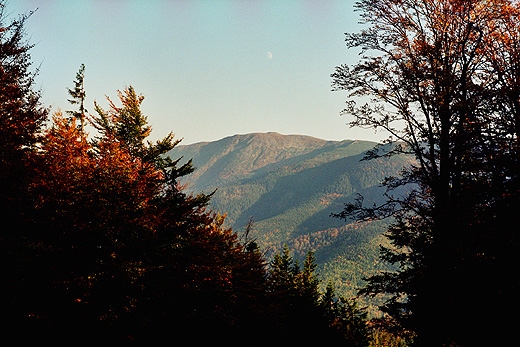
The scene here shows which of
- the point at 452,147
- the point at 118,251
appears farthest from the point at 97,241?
the point at 452,147

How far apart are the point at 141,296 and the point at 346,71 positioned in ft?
36.8

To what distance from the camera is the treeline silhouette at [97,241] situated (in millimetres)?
11734

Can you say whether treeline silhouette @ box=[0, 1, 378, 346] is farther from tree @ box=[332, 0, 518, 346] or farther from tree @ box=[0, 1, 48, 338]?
tree @ box=[332, 0, 518, 346]

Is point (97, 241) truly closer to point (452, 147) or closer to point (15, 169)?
point (15, 169)

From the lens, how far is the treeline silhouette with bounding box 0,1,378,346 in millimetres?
11734

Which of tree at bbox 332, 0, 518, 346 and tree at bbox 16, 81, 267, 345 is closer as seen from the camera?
tree at bbox 332, 0, 518, 346

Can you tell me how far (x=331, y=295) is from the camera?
4191 centimetres

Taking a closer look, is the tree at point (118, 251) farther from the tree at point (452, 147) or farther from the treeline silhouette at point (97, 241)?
the tree at point (452, 147)

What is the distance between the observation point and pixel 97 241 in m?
13.6

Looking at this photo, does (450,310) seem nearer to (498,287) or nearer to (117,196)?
(498,287)

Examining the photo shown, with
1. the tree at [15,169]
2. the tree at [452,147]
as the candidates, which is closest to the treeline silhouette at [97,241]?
the tree at [15,169]

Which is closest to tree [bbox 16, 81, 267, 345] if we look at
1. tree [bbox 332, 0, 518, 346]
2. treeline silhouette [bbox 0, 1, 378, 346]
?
treeline silhouette [bbox 0, 1, 378, 346]

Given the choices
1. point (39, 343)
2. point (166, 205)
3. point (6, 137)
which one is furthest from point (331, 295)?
point (6, 137)

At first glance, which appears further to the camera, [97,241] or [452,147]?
[97,241]
